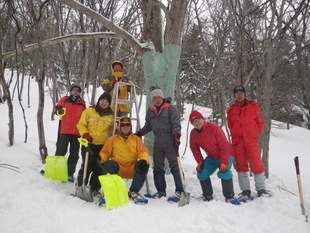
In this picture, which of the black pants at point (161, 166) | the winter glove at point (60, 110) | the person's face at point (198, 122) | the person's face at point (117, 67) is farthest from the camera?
the person's face at point (117, 67)

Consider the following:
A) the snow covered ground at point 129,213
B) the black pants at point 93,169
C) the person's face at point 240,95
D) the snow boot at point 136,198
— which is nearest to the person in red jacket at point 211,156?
the snow covered ground at point 129,213

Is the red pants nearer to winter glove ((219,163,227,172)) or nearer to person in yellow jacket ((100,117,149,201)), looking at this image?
winter glove ((219,163,227,172))

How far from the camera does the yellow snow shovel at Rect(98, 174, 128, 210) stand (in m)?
4.75

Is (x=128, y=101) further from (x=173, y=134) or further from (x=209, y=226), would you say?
(x=209, y=226)

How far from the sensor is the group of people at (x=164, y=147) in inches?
216

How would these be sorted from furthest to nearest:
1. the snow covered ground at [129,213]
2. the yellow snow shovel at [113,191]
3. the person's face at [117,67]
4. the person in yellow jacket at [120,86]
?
the person's face at [117,67]
the person in yellow jacket at [120,86]
the yellow snow shovel at [113,191]
the snow covered ground at [129,213]

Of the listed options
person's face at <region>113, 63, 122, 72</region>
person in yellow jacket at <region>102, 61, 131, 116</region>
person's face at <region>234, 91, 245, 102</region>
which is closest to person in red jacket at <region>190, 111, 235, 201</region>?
person's face at <region>234, 91, 245, 102</region>

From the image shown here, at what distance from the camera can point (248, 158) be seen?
5.95 meters

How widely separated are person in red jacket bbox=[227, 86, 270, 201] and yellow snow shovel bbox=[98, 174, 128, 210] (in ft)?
6.64

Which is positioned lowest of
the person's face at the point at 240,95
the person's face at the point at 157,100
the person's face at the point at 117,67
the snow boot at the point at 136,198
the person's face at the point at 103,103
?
the snow boot at the point at 136,198

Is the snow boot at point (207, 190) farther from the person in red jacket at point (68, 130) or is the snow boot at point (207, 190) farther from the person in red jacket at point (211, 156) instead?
the person in red jacket at point (68, 130)

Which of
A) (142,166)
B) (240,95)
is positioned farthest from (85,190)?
(240,95)

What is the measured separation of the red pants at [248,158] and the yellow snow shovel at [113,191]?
81.8 inches

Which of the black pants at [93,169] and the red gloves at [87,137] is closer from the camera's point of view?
the black pants at [93,169]
